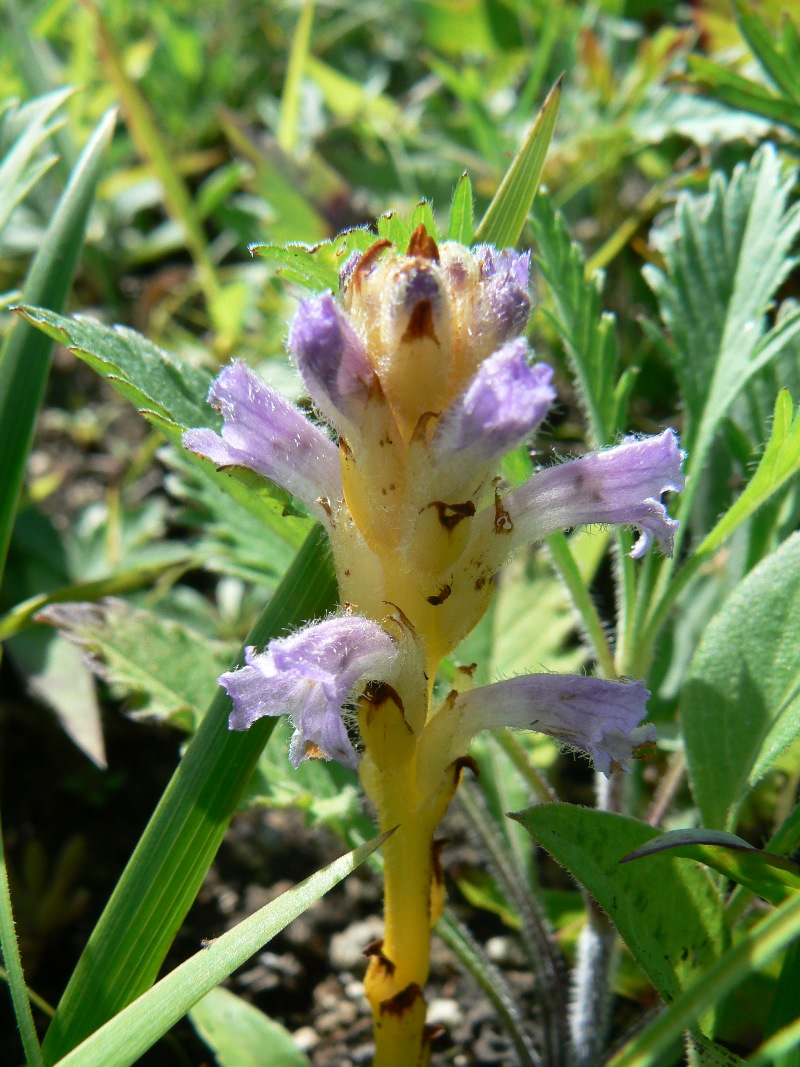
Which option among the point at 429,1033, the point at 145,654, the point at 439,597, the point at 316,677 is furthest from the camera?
the point at 145,654

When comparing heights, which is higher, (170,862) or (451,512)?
(451,512)

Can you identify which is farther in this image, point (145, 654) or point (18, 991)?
point (145, 654)

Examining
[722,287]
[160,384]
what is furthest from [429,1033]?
[722,287]

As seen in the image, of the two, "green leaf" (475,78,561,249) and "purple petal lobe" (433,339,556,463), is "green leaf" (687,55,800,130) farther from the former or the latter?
"purple petal lobe" (433,339,556,463)

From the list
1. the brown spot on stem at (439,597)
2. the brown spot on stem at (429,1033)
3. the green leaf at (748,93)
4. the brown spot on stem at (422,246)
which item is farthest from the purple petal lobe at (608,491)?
the green leaf at (748,93)

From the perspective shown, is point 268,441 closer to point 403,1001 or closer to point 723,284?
point 403,1001

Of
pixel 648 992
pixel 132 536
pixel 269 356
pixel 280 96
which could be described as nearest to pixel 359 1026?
pixel 648 992
